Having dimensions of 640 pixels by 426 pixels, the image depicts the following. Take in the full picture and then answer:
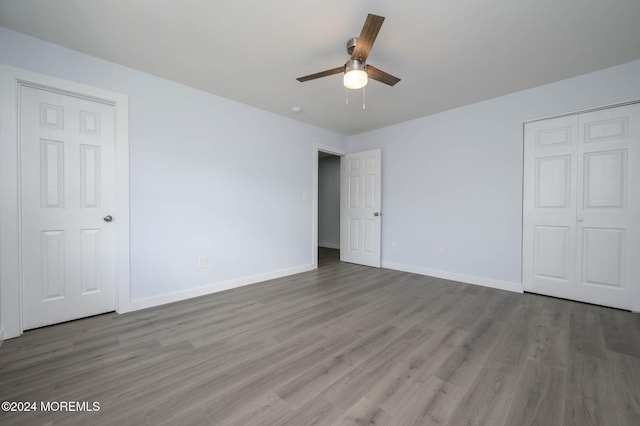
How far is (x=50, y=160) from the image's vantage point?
7.32 feet

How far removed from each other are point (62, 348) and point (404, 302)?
3111 mm

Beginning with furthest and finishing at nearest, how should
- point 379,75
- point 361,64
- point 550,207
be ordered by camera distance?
point 550,207, point 379,75, point 361,64

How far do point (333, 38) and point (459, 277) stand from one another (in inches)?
138

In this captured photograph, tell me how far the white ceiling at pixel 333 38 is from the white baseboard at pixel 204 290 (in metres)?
2.46

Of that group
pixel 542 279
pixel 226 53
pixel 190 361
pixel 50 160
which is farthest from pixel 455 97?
pixel 50 160

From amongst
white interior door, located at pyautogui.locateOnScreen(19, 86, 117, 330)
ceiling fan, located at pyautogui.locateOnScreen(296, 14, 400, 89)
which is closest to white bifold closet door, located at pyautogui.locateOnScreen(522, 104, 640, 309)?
ceiling fan, located at pyautogui.locateOnScreen(296, 14, 400, 89)

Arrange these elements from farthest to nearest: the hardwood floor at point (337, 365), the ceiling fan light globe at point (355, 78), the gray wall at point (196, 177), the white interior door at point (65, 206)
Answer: the gray wall at point (196, 177) → the white interior door at point (65, 206) → the ceiling fan light globe at point (355, 78) → the hardwood floor at point (337, 365)

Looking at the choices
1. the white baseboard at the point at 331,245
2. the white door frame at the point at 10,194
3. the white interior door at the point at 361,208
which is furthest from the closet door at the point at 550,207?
the white door frame at the point at 10,194

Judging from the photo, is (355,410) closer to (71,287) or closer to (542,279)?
(71,287)

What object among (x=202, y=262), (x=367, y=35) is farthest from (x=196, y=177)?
(x=367, y=35)

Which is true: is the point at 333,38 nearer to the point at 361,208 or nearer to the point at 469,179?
the point at 469,179

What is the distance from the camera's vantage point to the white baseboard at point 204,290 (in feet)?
8.61

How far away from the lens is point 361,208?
4727 mm

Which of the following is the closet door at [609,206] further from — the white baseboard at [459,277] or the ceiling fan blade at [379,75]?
the ceiling fan blade at [379,75]
